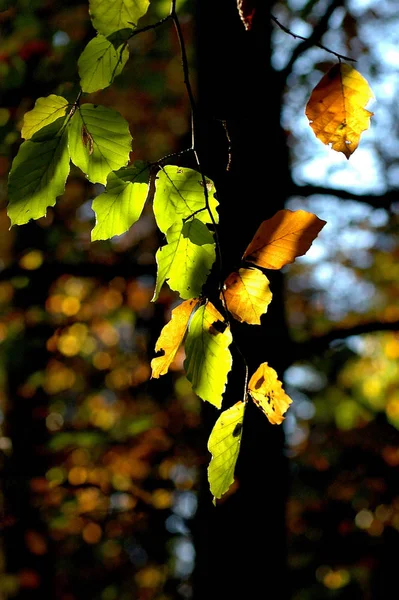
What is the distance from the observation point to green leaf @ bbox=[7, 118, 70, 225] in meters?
0.70

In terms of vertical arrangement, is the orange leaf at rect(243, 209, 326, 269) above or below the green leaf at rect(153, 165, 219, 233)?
below

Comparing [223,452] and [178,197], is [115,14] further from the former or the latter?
[223,452]

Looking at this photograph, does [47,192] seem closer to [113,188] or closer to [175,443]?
[113,188]

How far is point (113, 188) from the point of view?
0.73 meters

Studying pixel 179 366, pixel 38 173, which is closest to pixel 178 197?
pixel 38 173

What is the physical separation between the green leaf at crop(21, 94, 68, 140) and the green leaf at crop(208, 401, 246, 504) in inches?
17.2

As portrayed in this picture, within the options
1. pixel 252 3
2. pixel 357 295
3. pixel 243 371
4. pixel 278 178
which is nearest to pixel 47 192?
pixel 252 3

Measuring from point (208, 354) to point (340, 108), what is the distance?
36cm

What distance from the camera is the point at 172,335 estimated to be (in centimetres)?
76

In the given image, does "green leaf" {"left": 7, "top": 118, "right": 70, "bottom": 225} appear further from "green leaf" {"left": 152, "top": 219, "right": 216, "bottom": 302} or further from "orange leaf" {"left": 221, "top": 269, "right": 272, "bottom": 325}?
"orange leaf" {"left": 221, "top": 269, "right": 272, "bottom": 325}

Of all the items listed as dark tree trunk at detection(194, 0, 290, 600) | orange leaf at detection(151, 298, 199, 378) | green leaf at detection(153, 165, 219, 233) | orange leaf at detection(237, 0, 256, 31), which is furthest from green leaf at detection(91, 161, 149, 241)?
dark tree trunk at detection(194, 0, 290, 600)

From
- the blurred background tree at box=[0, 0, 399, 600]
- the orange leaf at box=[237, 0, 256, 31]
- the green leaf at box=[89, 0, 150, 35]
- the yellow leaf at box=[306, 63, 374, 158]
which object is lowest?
the blurred background tree at box=[0, 0, 399, 600]

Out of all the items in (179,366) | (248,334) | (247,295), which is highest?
(247,295)

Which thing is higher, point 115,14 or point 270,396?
point 115,14
